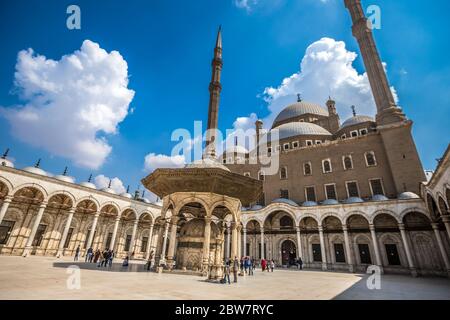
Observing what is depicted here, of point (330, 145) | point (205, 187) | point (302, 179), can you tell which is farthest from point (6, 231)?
point (330, 145)

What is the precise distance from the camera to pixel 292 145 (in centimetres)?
3053

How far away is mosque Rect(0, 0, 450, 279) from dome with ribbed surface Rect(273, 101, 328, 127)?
7.66m

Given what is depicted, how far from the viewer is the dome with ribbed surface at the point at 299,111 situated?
3747 centimetres

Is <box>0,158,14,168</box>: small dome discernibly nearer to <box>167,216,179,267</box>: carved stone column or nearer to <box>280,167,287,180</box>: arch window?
<box>167,216,179,267</box>: carved stone column

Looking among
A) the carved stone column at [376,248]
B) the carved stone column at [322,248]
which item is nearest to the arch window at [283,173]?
the carved stone column at [322,248]

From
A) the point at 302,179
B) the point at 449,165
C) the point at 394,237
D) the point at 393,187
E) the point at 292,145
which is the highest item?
the point at 292,145

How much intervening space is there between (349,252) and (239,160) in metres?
17.8

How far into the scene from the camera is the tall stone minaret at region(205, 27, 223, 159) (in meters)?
17.4

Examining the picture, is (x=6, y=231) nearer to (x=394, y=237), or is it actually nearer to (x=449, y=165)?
(x=449, y=165)

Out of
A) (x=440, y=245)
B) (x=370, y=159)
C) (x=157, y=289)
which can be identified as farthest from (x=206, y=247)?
(x=370, y=159)

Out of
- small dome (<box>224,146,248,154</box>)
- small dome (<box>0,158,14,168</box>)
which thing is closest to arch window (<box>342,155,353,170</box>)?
small dome (<box>224,146,248,154</box>)

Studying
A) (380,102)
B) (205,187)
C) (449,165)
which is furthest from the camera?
(380,102)

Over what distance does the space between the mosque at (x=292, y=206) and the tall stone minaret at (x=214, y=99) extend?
102 millimetres
